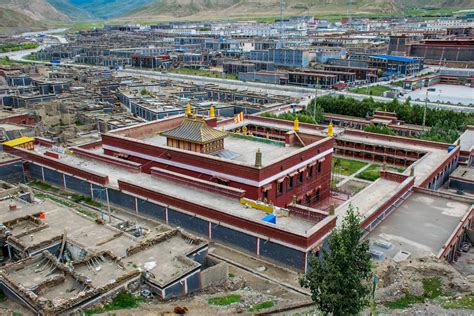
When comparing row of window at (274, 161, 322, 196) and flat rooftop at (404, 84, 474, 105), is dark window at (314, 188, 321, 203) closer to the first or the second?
row of window at (274, 161, 322, 196)

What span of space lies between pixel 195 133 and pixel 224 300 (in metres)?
21.1

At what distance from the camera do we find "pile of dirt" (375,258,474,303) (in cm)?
2605

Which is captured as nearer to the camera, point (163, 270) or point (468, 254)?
point (163, 270)

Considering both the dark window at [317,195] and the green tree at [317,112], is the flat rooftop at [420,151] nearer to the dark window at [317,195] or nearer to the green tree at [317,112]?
the dark window at [317,195]

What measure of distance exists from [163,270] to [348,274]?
485 inches

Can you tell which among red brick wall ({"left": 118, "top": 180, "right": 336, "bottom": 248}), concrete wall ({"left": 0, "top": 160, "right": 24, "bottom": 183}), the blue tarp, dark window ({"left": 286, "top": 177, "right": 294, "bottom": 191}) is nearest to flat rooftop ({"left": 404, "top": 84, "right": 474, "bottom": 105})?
dark window ({"left": 286, "top": 177, "right": 294, "bottom": 191})

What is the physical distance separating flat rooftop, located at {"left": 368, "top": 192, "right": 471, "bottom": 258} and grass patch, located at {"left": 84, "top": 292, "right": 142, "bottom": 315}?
20621 mm

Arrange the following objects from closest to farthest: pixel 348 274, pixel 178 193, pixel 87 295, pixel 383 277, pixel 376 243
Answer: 1. pixel 348 274
2. pixel 87 295
3. pixel 383 277
4. pixel 376 243
5. pixel 178 193

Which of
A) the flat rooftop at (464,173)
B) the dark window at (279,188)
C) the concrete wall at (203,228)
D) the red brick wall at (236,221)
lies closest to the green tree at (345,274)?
the concrete wall at (203,228)

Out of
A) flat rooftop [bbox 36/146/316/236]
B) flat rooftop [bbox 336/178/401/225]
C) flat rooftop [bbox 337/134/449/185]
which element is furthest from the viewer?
flat rooftop [bbox 337/134/449/185]

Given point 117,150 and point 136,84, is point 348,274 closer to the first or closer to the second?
point 117,150

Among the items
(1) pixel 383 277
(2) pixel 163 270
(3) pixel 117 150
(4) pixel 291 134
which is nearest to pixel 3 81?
(3) pixel 117 150

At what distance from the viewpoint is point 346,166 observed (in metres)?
63.2

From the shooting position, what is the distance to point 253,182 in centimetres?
3884
